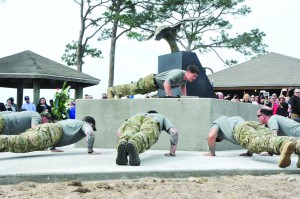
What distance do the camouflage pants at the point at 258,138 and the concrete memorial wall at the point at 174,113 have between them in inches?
78.8

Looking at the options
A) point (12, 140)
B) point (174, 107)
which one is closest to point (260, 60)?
point (174, 107)

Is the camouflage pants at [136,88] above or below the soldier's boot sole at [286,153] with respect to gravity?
above

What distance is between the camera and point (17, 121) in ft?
28.7

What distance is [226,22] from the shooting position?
32438 millimetres

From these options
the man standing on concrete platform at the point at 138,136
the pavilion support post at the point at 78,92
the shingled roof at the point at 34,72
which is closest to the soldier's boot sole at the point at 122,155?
the man standing on concrete platform at the point at 138,136

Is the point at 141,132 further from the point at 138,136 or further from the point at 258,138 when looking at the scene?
the point at 258,138

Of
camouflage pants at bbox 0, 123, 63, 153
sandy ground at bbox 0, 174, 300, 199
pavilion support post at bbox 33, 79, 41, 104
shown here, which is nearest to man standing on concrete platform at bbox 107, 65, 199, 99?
camouflage pants at bbox 0, 123, 63, 153

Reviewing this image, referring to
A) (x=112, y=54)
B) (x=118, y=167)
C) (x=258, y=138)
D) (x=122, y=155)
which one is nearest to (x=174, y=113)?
(x=258, y=138)

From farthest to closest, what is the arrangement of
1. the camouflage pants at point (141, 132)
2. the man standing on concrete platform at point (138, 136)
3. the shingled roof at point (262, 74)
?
the shingled roof at point (262, 74)
the camouflage pants at point (141, 132)
the man standing on concrete platform at point (138, 136)

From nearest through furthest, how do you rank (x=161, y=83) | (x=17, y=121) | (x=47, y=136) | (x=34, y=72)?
1. (x=47, y=136)
2. (x=17, y=121)
3. (x=161, y=83)
4. (x=34, y=72)

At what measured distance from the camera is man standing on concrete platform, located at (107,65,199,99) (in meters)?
9.25

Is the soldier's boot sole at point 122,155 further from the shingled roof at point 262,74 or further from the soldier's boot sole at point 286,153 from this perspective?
the shingled roof at point 262,74

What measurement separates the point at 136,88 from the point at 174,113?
64.2 inches

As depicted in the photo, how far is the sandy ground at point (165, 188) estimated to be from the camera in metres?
5.29
